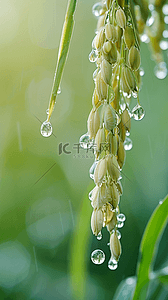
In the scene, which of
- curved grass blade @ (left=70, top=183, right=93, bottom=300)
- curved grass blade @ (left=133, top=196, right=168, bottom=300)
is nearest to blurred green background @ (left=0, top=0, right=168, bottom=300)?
curved grass blade @ (left=70, top=183, right=93, bottom=300)

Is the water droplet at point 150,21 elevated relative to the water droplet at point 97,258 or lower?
elevated

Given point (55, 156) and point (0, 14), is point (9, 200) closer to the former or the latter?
point (55, 156)

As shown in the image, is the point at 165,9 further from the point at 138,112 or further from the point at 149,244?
the point at 149,244

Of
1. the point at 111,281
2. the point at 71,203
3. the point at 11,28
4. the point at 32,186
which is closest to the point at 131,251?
the point at 111,281

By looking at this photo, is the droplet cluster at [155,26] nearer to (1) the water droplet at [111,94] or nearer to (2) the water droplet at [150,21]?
(2) the water droplet at [150,21]

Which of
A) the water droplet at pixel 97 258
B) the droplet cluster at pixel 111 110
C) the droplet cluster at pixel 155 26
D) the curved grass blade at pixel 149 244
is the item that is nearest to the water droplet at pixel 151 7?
the droplet cluster at pixel 155 26

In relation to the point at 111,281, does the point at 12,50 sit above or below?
above

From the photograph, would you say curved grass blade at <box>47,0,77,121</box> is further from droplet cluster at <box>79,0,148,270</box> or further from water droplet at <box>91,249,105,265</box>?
water droplet at <box>91,249,105,265</box>
